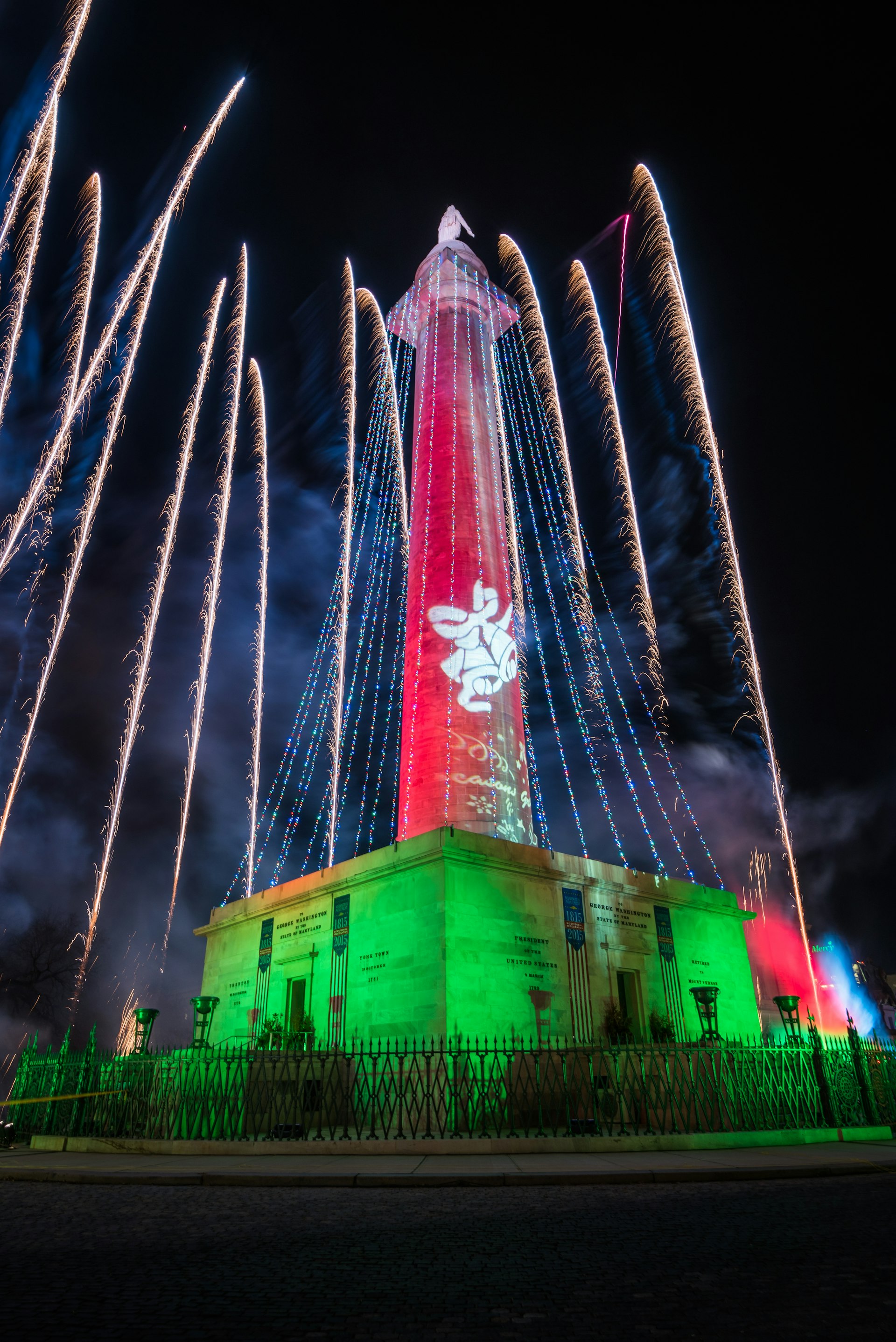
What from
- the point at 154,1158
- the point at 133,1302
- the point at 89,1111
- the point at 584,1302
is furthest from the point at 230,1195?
the point at 89,1111

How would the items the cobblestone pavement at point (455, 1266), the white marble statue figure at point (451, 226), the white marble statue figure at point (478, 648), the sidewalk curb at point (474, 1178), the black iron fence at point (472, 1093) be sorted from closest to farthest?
the cobblestone pavement at point (455, 1266) < the sidewalk curb at point (474, 1178) < the black iron fence at point (472, 1093) < the white marble statue figure at point (478, 648) < the white marble statue figure at point (451, 226)

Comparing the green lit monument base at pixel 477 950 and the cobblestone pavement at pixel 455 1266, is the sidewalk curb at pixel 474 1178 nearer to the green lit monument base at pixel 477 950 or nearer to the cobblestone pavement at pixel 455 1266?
the cobblestone pavement at pixel 455 1266

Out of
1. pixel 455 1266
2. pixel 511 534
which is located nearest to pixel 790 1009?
pixel 455 1266

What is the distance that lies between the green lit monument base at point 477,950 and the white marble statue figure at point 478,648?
6.82 metres

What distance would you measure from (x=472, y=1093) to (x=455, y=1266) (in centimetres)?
987

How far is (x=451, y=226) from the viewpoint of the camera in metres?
38.6

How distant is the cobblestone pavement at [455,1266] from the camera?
4.52 metres

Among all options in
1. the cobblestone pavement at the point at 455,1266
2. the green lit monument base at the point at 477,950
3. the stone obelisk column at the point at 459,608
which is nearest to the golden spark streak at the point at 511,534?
the stone obelisk column at the point at 459,608

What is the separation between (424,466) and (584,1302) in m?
29.4

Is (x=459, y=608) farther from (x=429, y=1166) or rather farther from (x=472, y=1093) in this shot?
(x=429, y=1166)

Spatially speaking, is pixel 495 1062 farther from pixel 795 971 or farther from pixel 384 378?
pixel 795 971

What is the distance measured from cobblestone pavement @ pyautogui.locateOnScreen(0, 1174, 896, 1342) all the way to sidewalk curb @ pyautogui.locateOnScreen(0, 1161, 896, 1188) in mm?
858

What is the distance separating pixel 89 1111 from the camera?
16281 millimetres

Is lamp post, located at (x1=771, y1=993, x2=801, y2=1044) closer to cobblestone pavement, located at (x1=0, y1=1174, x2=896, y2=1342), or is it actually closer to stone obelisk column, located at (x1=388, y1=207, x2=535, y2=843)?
stone obelisk column, located at (x1=388, y1=207, x2=535, y2=843)
